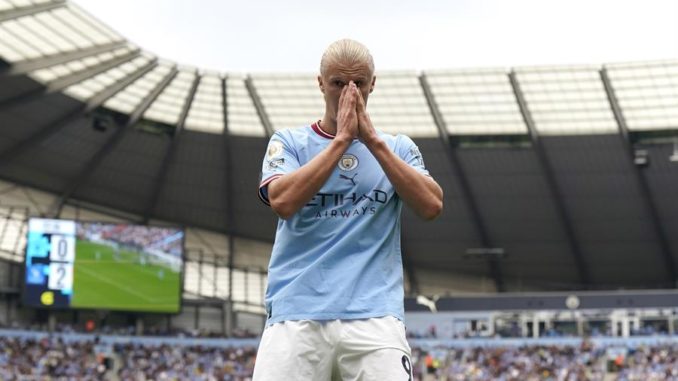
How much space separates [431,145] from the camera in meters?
44.5

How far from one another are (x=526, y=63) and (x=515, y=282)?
52.2 feet

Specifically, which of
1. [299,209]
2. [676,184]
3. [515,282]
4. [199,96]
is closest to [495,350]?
[515,282]

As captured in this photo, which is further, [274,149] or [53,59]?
[53,59]

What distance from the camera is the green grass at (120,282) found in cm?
4247

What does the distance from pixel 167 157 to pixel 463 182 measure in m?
12.1

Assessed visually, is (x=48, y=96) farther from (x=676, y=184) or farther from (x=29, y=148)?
(x=676, y=184)

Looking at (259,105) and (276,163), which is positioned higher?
(259,105)

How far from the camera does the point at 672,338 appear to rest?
4597cm

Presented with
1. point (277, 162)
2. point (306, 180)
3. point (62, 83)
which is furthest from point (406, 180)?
point (62, 83)

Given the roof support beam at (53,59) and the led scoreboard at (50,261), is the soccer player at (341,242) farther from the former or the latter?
the led scoreboard at (50,261)

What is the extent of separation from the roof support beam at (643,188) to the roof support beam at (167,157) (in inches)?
574

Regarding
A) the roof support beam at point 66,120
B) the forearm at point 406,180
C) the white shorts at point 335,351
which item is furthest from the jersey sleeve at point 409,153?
the roof support beam at point 66,120

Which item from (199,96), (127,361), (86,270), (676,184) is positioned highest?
(199,96)

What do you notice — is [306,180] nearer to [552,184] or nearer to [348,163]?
[348,163]
